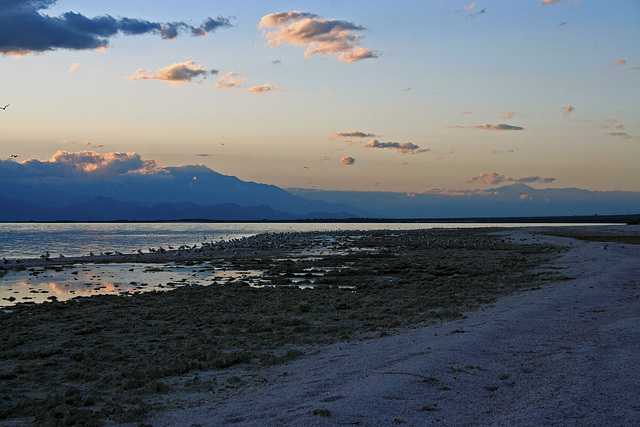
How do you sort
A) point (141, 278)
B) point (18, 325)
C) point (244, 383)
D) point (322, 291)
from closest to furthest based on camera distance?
point (244, 383) → point (18, 325) → point (322, 291) → point (141, 278)

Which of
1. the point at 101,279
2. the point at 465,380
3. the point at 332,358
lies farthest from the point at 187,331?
the point at 101,279

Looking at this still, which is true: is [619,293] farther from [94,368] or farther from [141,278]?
[141,278]

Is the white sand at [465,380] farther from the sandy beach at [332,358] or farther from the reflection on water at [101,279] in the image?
the reflection on water at [101,279]

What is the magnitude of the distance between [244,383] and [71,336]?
6.81 metres

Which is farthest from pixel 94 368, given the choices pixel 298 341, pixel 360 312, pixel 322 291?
pixel 322 291

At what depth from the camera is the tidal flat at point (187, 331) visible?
8555mm

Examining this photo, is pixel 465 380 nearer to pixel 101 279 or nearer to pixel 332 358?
pixel 332 358

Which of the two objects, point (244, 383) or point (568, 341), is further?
point (568, 341)

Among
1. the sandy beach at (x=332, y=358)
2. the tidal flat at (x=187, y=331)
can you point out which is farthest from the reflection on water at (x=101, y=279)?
the sandy beach at (x=332, y=358)

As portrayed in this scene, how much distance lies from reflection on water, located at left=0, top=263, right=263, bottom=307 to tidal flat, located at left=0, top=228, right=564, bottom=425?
2.17m

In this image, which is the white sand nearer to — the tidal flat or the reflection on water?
the tidal flat

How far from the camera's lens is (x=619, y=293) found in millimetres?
16469

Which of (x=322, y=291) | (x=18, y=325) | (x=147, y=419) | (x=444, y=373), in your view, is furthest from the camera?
(x=322, y=291)

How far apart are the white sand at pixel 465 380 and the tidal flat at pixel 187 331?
111 centimetres
